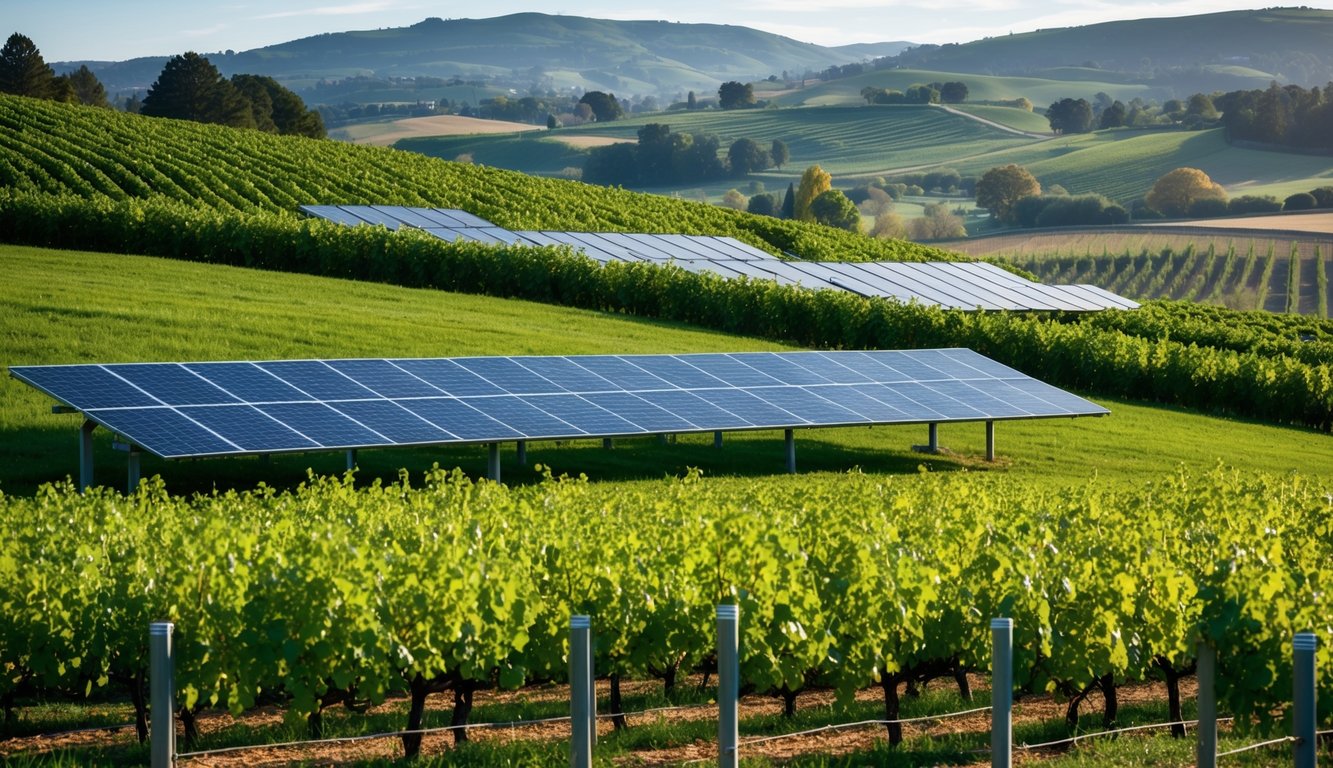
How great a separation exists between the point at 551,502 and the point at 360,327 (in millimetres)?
18432

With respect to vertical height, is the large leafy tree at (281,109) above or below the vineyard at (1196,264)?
above

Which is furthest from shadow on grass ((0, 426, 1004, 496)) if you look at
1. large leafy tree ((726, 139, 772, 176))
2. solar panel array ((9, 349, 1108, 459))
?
large leafy tree ((726, 139, 772, 176))

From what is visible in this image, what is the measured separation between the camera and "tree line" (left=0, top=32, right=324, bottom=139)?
97.2 metres

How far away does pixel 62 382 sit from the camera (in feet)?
63.9

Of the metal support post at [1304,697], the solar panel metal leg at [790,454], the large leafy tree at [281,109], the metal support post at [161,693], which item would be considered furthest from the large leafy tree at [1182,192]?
the metal support post at [161,693]

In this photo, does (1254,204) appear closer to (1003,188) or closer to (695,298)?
(1003,188)

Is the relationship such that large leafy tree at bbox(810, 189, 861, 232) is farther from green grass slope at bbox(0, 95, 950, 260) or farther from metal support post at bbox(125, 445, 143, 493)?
metal support post at bbox(125, 445, 143, 493)

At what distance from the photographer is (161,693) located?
25.6 ft

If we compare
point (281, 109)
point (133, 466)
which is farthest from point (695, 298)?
point (281, 109)

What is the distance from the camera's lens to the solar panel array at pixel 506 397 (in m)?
19.1

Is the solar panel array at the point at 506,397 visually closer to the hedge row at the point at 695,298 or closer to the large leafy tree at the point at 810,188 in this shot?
the hedge row at the point at 695,298

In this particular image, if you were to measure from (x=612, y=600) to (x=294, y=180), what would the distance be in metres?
53.2

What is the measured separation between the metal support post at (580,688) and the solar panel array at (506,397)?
10888 millimetres

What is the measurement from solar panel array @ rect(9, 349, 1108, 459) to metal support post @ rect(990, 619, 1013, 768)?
1218 cm
